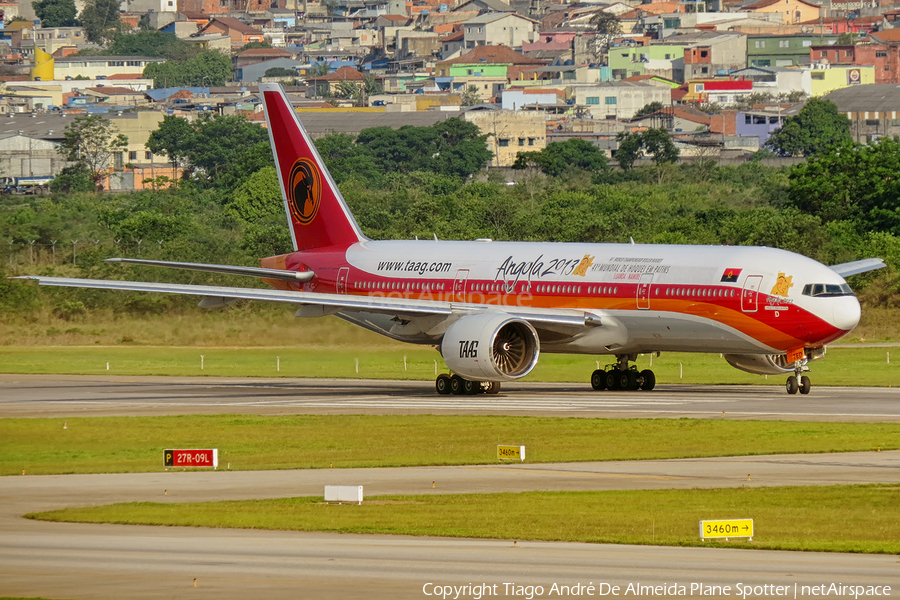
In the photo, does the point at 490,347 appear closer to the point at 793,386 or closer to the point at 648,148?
the point at 793,386

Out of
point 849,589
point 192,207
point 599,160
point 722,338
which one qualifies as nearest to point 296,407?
point 722,338

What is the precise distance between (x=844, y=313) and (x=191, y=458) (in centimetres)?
2171

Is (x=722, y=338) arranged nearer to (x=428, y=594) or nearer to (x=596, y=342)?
(x=596, y=342)

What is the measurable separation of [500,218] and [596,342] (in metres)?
51.3

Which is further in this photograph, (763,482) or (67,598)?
(763,482)

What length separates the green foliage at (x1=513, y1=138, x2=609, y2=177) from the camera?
177250 millimetres

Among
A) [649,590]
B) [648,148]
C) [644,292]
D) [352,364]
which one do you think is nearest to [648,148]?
[648,148]

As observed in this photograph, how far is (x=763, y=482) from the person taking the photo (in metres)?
29.9

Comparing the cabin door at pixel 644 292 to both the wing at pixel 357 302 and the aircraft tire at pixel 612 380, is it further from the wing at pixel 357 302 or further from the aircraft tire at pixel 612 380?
the aircraft tire at pixel 612 380

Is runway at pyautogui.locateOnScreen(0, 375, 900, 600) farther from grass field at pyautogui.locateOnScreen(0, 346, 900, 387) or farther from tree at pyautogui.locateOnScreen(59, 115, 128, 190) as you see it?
tree at pyautogui.locateOnScreen(59, 115, 128, 190)

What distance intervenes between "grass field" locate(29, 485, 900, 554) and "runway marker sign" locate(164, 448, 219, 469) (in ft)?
17.6

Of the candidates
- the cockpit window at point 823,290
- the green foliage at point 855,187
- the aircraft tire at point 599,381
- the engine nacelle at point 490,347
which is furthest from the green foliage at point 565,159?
the cockpit window at point 823,290

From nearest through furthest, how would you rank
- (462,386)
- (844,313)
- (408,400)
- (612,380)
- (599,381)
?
(844,313), (408,400), (462,386), (612,380), (599,381)

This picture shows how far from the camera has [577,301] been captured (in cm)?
5056
